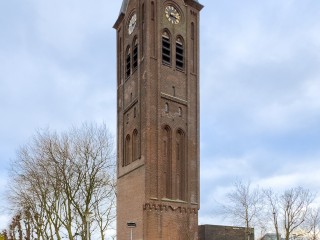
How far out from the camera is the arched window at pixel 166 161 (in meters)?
34.2

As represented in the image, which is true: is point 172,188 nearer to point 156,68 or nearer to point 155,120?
point 155,120

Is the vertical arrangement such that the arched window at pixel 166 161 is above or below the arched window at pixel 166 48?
below

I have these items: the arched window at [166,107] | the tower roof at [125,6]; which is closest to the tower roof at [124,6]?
the tower roof at [125,6]

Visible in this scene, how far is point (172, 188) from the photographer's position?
113 ft

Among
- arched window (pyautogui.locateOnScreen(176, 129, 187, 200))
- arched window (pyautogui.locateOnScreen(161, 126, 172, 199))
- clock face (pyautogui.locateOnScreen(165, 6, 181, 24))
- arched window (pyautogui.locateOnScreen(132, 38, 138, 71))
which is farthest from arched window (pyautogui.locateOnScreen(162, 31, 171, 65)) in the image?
arched window (pyautogui.locateOnScreen(176, 129, 187, 200))

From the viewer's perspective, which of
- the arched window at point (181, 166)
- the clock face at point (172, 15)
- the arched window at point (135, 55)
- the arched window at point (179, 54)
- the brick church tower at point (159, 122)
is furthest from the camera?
the clock face at point (172, 15)

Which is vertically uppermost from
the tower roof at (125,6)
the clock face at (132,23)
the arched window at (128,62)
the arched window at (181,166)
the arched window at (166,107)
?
the tower roof at (125,6)

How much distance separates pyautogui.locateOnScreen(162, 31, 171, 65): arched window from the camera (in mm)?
37031

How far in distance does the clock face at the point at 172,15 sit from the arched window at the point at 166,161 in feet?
34.7

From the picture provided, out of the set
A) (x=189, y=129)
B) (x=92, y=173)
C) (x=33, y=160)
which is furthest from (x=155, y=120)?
(x=33, y=160)

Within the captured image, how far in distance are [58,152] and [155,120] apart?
27.4ft

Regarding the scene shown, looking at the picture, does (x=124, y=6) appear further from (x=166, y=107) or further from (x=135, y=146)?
(x=135, y=146)

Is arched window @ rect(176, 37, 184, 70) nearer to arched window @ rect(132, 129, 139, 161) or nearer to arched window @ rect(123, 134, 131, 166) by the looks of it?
arched window @ rect(132, 129, 139, 161)

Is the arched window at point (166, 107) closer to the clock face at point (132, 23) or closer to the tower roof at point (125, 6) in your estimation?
the clock face at point (132, 23)
